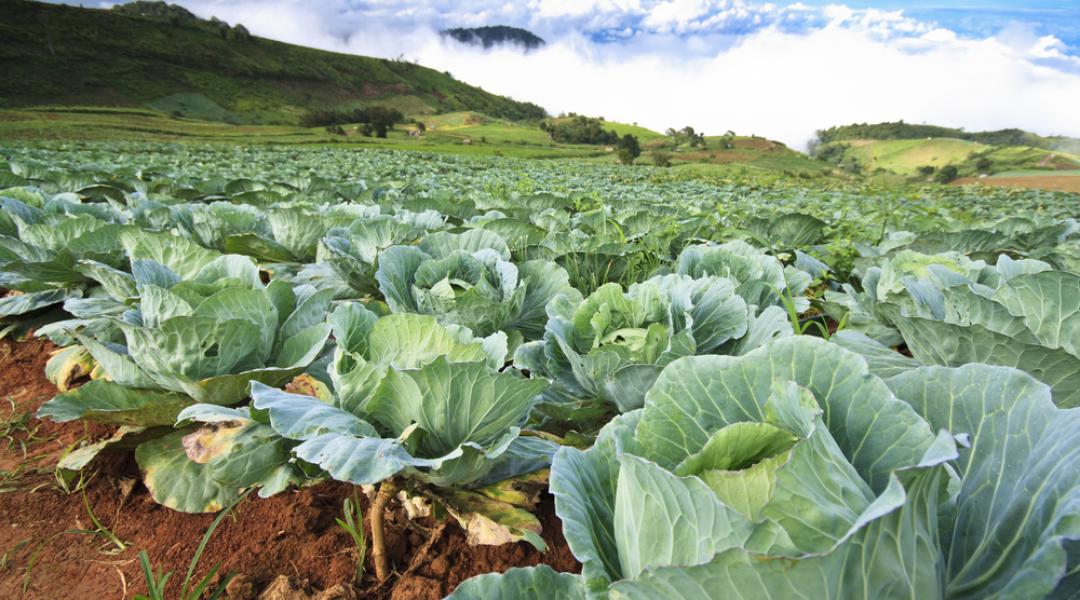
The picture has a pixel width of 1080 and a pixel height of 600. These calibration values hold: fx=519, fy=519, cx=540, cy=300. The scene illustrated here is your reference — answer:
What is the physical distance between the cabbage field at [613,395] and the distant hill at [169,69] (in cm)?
Answer: 9027

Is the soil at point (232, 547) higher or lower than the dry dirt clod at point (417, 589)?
lower

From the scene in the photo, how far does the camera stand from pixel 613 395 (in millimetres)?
1619

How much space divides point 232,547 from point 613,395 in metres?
1.38

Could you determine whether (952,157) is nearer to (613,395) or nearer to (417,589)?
(613,395)

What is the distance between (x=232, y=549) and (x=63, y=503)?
86 cm

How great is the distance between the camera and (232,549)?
1742 mm

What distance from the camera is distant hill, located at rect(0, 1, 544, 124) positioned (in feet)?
243

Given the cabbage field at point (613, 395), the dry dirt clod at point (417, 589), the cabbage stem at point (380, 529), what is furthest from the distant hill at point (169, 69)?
the dry dirt clod at point (417, 589)

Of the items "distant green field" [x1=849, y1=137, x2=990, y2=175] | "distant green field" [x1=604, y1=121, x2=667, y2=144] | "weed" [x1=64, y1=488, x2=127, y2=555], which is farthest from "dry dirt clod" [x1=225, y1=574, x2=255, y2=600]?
"distant green field" [x1=604, y1=121, x2=667, y2=144]

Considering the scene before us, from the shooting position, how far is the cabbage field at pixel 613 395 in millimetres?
700

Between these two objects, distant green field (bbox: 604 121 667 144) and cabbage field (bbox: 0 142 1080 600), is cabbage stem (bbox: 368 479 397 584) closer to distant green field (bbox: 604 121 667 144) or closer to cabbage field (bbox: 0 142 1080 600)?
cabbage field (bbox: 0 142 1080 600)

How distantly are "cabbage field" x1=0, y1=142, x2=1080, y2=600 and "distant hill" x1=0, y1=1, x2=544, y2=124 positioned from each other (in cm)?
9027

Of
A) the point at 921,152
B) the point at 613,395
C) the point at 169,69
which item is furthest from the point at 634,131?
the point at 613,395

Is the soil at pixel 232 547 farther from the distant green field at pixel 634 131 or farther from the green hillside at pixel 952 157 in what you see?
the distant green field at pixel 634 131
